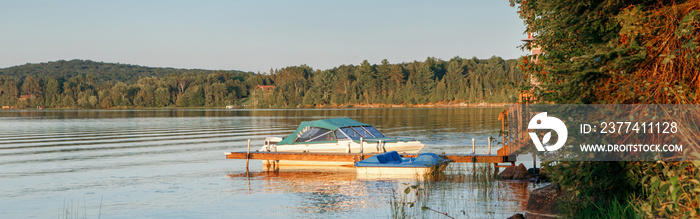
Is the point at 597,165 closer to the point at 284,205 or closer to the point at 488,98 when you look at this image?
the point at 284,205

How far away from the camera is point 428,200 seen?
52.6ft

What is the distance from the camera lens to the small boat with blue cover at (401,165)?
20047 mm

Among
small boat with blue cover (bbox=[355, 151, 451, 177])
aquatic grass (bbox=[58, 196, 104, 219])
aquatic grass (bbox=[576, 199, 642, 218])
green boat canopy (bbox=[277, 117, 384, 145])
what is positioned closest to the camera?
aquatic grass (bbox=[576, 199, 642, 218])

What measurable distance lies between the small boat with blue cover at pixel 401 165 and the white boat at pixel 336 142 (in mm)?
3748

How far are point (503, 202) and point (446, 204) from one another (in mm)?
1451

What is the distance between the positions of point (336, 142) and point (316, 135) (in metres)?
1.10

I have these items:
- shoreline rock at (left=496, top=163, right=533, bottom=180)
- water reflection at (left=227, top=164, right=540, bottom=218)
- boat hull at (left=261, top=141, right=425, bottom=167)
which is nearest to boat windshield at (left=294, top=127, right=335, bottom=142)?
boat hull at (left=261, top=141, right=425, bottom=167)

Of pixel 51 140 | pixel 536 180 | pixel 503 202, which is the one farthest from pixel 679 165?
pixel 51 140

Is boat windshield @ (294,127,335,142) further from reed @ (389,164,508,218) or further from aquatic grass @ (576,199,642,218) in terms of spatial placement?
aquatic grass @ (576,199,642,218)

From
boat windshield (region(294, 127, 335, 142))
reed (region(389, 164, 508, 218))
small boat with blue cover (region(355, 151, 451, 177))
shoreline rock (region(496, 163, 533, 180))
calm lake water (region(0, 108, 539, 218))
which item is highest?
boat windshield (region(294, 127, 335, 142))

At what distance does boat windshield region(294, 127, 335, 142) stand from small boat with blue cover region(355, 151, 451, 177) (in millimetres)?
5613

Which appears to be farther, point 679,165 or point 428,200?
point 428,200

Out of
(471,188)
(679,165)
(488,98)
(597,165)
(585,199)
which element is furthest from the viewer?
(488,98)

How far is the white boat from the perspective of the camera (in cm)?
2542
